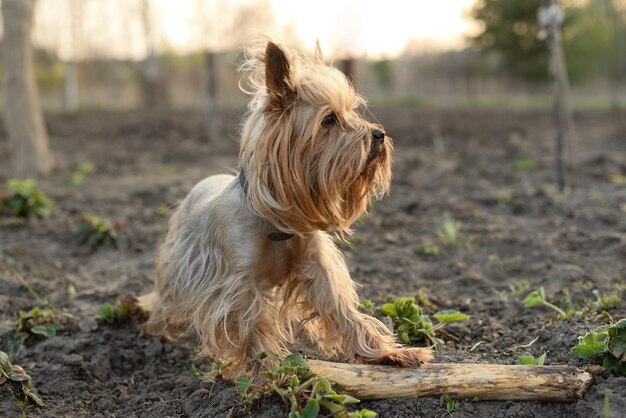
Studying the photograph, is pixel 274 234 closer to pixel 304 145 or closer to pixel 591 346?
pixel 304 145

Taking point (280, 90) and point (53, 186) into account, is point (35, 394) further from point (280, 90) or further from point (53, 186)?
point (53, 186)

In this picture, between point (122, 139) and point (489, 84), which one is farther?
point (489, 84)

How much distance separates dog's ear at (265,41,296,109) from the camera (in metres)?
3.48

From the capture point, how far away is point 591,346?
11.6 feet

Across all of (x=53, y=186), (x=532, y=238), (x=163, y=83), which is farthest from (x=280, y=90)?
(x=163, y=83)

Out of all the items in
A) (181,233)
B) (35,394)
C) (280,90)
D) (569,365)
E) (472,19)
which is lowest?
(35,394)

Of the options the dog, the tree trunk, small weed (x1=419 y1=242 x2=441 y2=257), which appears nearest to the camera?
the dog

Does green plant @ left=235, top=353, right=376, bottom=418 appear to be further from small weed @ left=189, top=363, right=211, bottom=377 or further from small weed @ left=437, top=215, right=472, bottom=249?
small weed @ left=437, top=215, right=472, bottom=249

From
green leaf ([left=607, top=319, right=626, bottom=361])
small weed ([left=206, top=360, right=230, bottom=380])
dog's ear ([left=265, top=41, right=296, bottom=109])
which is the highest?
dog's ear ([left=265, top=41, right=296, bottom=109])

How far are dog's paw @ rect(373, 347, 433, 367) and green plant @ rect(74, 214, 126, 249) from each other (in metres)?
4.04

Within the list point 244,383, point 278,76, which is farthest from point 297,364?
point 278,76

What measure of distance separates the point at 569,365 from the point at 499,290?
180cm

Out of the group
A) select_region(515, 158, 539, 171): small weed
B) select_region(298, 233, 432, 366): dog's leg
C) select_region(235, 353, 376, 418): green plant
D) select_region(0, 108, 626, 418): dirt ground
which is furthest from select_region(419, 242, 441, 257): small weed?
select_region(515, 158, 539, 171): small weed

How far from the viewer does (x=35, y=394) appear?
3973mm
